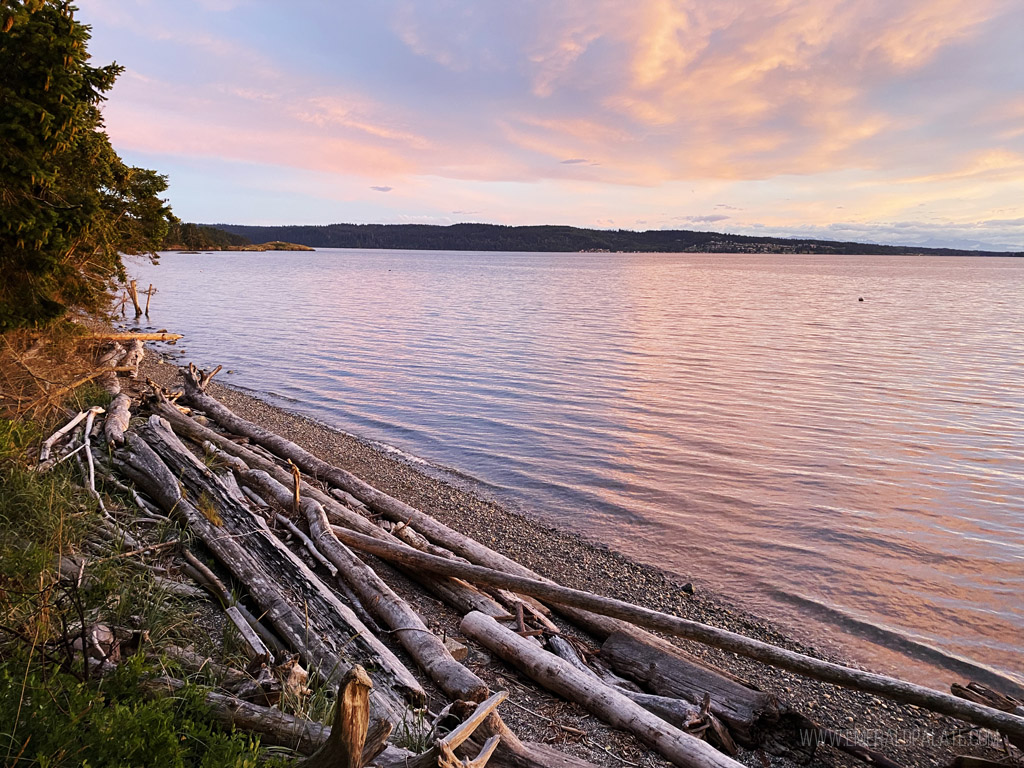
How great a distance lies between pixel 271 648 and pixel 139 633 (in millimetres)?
988

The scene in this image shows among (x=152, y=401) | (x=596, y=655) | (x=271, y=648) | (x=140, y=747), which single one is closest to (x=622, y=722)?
(x=596, y=655)

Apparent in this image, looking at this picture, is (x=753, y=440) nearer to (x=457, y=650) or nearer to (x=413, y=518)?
(x=413, y=518)

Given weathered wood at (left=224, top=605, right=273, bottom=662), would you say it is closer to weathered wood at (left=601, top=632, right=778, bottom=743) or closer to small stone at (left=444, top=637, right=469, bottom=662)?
small stone at (left=444, top=637, right=469, bottom=662)

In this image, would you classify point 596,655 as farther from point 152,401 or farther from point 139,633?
point 152,401

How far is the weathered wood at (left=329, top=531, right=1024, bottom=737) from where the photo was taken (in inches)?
180

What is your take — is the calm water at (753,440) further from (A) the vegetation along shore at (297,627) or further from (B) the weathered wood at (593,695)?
(B) the weathered wood at (593,695)

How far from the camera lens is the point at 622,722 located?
4707mm

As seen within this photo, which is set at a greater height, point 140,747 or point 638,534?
point 140,747

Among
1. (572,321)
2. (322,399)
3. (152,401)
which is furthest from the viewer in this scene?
(572,321)

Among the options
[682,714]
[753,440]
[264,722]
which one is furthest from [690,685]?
[753,440]

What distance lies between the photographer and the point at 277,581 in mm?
5547

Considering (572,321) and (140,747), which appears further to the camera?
(572,321)

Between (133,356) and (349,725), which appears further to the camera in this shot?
(133,356)

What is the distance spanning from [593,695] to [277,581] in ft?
9.91
